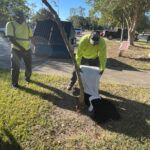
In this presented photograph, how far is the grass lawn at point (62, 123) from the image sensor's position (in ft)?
7.02

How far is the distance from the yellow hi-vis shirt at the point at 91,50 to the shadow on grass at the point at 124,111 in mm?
1013

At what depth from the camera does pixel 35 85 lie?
12.5ft

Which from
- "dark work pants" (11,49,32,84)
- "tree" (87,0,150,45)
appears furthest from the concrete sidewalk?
"tree" (87,0,150,45)

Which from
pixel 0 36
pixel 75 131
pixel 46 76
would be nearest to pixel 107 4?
pixel 46 76

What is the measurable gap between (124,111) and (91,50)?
5.20 ft

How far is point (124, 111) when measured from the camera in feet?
9.71

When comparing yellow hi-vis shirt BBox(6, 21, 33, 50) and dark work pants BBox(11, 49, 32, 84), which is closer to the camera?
yellow hi-vis shirt BBox(6, 21, 33, 50)

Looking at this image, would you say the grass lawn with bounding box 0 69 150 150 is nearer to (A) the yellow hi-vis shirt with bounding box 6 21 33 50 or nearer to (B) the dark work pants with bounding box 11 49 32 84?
(B) the dark work pants with bounding box 11 49 32 84

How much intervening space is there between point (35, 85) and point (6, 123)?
60.3 inches

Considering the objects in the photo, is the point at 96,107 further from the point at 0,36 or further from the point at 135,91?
the point at 0,36

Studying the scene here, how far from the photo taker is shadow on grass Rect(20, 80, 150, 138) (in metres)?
2.47

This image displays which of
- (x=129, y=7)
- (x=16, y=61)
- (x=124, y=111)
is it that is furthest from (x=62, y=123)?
(x=129, y=7)

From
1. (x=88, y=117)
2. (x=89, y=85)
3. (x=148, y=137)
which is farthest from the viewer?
(x=89, y=85)

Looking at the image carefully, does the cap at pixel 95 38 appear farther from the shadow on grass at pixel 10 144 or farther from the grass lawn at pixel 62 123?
the shadow on grass at pixel 10 144
